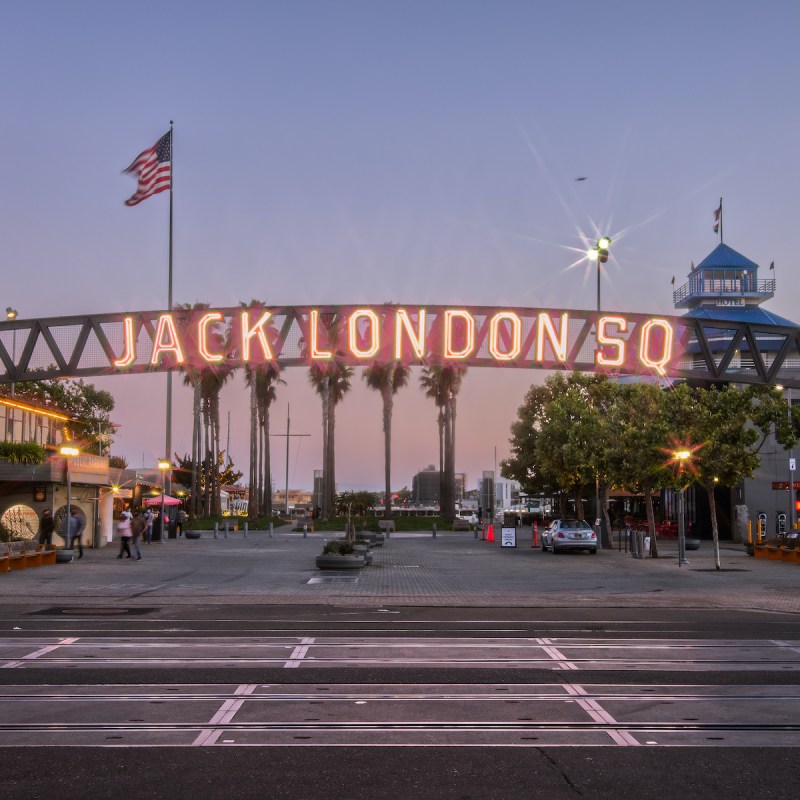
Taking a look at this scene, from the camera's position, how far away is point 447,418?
75312 millimetres

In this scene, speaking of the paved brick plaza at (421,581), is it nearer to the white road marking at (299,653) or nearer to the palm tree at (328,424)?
the white road marking at (299,653)

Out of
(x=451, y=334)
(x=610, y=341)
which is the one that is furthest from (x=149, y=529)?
(x=610, y=341)

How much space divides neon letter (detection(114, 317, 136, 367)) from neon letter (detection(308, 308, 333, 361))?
15.1 feet

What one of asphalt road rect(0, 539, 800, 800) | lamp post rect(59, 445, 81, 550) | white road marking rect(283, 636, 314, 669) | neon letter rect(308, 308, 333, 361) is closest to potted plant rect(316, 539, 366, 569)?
neon letter rect(308, 308, 333, 361)

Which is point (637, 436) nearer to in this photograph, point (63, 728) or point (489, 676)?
point (489, 676)

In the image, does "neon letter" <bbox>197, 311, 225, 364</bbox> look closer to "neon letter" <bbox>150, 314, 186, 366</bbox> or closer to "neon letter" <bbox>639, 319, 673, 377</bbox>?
"neon letter" <bbox>150, 314, 186, 366</bbox>

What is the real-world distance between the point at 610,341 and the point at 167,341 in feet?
38.1

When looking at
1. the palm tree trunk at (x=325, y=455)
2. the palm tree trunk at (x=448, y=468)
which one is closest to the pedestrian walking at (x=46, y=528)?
the palm tree trunk at (x=325, y=455)

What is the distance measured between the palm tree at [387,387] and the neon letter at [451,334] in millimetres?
46559

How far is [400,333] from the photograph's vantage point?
24.2 meters

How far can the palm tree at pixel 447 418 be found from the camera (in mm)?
74456
